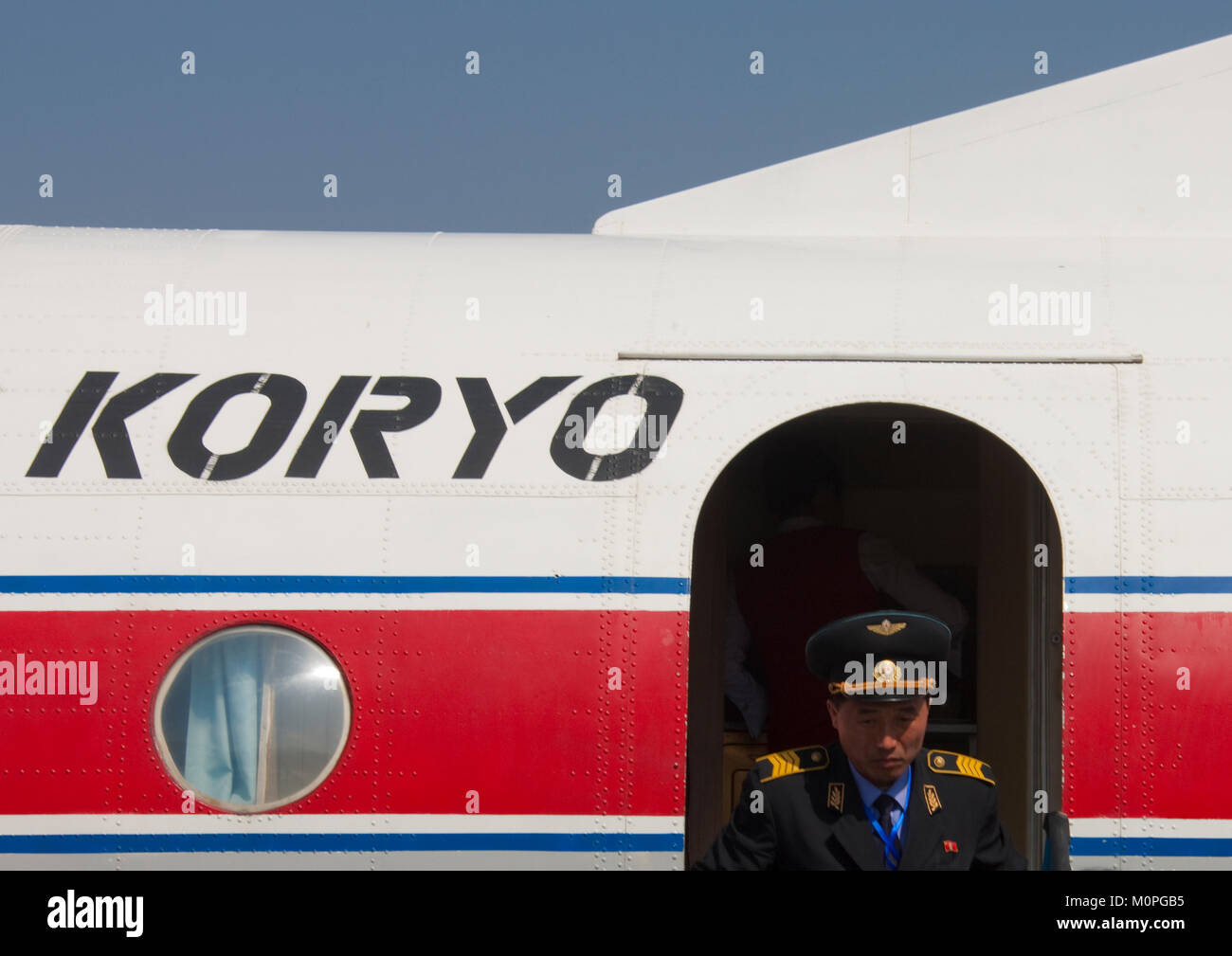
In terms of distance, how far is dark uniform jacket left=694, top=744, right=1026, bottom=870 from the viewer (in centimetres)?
379

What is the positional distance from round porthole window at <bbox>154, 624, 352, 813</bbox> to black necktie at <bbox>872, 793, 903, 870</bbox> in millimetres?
1809

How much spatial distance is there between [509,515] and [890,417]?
2.59 m

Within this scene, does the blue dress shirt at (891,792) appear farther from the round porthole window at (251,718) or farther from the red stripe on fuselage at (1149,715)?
the round porthole window at (251,718)

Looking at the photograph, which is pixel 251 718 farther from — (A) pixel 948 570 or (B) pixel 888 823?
(A) pixel 948 570

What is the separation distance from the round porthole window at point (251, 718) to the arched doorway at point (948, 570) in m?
2.05

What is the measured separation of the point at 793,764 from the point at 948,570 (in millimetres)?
4046

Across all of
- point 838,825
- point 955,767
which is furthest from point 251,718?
point 955,767

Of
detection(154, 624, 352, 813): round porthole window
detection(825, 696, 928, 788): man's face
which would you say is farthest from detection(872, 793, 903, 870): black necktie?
detection(154, 624, 352, 813): round porthole window

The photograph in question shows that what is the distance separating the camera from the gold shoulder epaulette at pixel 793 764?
389cm

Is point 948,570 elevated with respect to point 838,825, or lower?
elevated

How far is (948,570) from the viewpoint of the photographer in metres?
7.71

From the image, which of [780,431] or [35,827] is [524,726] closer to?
[35,827]

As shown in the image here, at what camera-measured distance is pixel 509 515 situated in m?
4.69
